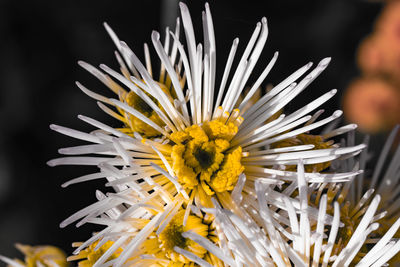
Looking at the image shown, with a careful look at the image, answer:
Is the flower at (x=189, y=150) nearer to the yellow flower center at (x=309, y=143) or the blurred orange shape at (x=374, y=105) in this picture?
the yellow flower center at (x=309, y=143)

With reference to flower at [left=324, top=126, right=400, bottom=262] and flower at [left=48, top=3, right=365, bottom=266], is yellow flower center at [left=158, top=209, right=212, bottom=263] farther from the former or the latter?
flower at [left=324, top=126, right=400, bottom=262]

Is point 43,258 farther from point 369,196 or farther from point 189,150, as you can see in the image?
point 369,196

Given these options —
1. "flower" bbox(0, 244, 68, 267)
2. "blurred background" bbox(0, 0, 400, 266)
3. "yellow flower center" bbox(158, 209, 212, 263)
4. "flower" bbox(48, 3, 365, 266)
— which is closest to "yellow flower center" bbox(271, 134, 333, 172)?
"flower" bbox(48, 3, 365, 266)

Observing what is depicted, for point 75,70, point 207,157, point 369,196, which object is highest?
point 75,70

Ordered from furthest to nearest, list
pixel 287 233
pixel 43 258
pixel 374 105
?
pixel 374 105 < pixel 43 258 < pixel 287 233

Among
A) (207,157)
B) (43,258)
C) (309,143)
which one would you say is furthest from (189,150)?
(43,258)

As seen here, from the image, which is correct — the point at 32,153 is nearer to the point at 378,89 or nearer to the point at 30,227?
the point at 30,227

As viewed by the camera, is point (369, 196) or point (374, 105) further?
Answer: point (374, 105)

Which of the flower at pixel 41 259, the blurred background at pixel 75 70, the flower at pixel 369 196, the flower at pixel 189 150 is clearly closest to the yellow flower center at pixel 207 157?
the flower at pixel 189 150

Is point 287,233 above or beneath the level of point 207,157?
beneath
